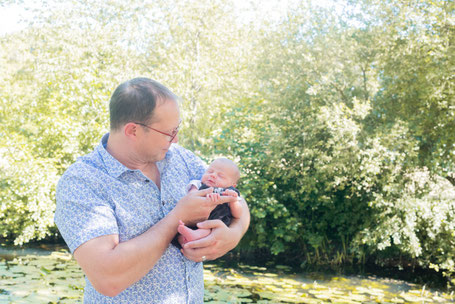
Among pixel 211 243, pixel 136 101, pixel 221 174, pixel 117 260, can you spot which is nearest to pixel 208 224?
pixel 211 243

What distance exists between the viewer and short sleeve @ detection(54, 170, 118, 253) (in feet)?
4.37

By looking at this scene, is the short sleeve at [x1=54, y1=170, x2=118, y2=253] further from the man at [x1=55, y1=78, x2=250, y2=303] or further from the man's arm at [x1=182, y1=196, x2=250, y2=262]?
the man's arm at [x1=182, y1=196, x2=250, y2=262]

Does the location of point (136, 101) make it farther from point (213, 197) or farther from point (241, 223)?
point (241, 223)

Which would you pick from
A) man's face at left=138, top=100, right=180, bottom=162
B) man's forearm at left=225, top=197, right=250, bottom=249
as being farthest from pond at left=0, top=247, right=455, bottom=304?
man's face at left=138, top=100, right=180, bottom=162

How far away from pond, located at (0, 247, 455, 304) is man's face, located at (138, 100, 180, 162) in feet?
11.1

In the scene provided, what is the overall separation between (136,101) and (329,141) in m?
5.32

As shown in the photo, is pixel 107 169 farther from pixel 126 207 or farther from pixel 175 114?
pixel 175 114

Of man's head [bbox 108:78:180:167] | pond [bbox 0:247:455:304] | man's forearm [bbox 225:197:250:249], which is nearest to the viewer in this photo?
man's head [bbox 108:78:180:167]

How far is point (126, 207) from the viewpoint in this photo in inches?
57.5

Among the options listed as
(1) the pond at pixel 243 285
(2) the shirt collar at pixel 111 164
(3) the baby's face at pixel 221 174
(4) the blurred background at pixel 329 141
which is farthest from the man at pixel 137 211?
(4) the blurred background at pixel 329 141

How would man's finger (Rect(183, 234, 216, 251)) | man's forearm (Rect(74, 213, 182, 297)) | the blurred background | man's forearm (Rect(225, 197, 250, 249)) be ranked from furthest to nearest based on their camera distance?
the blurred background
man's forearm (Rect(225, 197, 250, 249))
man's finger (Rect(183, 234, 216, 251))
man's forearm (Rect(74, 213, 182, 297))

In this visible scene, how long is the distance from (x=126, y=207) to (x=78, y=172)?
19 cm

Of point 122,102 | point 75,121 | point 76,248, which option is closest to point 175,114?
point 122,102

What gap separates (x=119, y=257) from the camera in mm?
1304
